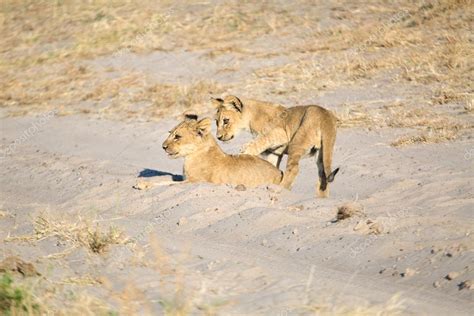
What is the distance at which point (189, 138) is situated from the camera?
34.1 feet

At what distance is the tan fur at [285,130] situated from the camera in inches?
410

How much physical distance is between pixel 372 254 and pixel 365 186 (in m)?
3.32

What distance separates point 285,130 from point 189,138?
119 centimetres

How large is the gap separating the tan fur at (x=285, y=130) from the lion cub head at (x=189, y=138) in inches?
27.4

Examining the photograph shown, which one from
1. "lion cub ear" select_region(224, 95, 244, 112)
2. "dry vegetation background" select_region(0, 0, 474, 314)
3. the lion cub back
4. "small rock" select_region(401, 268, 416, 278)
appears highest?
"lion cub ear" select_region(224, 95, 244, 112)

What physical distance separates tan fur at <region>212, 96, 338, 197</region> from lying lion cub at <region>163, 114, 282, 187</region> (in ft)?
1.03

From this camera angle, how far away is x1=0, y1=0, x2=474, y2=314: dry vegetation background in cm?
1459

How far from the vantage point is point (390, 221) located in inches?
328

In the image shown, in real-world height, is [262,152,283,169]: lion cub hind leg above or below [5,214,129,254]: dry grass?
below

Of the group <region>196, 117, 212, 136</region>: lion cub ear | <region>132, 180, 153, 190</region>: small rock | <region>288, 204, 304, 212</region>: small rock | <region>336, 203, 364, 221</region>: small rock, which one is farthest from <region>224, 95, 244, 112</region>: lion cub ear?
<region>336, 203, 364, 221</region>: small rock

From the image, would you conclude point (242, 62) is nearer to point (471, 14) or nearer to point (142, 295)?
point (471, 14)

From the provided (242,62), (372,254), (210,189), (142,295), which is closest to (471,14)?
(242,62)

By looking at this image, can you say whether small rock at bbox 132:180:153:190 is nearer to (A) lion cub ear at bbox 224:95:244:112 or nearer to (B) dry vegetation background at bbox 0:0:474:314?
(A) lion cub ear at bbox 224:95:244:112

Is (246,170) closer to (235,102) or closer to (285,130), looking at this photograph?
(285,130)
